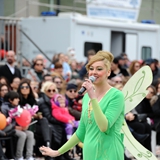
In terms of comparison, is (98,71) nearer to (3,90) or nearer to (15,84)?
(3,90)

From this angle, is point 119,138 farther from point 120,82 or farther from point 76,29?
point 76,29

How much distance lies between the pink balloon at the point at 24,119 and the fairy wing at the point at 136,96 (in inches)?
175

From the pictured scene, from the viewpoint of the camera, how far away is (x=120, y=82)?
13.5 meters

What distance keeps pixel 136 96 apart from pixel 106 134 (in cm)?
123

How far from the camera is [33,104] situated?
11.8 metres

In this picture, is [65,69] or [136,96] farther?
[65,69]

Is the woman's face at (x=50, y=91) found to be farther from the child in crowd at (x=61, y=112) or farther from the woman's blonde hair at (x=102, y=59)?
the woman's blonde hair at (x=102, y=59)

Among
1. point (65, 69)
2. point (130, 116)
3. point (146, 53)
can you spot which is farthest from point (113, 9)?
point (130, 116)

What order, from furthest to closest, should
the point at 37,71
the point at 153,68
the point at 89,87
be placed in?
the point at 153,68, the point at 37,71, the point at 89,87

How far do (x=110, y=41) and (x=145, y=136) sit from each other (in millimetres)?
7985

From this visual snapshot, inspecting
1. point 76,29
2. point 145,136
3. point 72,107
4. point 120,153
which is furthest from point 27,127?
point 76,29

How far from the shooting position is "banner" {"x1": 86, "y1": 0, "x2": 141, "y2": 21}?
65.8 feet

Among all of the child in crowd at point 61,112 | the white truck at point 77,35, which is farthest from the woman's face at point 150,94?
the white truck at point 77,35

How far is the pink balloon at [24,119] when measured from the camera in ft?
36.1
